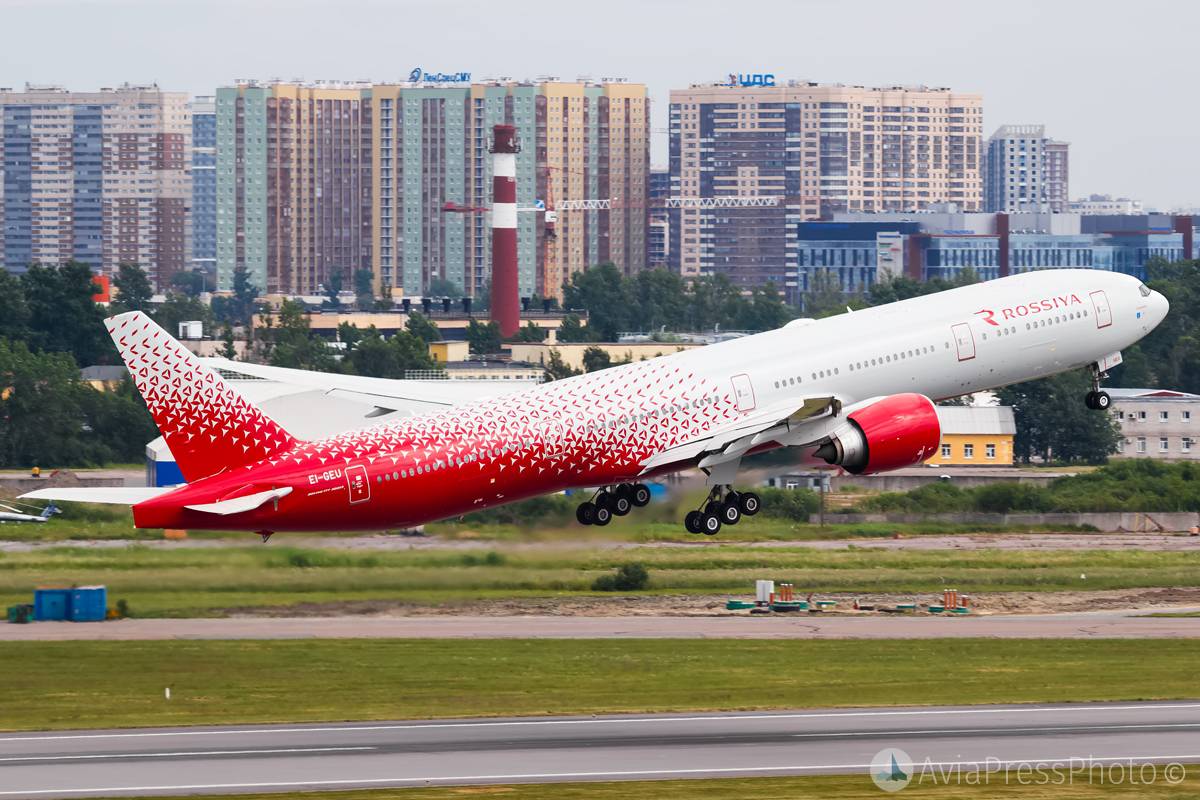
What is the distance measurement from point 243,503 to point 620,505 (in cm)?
1490

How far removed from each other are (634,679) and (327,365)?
109 meters

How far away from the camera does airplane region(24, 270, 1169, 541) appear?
60000mm

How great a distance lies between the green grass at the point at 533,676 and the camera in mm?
74812

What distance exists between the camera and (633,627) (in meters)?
92.1

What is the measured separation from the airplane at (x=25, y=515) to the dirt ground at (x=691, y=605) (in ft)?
69.1

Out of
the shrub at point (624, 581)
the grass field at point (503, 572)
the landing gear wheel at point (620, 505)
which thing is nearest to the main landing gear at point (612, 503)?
the landing gear wheel at point (620, 505)

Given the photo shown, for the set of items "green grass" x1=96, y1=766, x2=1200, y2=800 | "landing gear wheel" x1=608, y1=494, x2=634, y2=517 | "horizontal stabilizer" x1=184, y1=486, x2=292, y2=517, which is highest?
"horizontal stabilizer" x1=184, y1=486, x2=292, y2=517

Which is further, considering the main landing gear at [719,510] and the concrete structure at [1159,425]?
the concrete structure at [1159,425]

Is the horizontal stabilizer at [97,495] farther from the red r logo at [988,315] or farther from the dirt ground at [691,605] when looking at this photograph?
the dirt ground at [691,605]

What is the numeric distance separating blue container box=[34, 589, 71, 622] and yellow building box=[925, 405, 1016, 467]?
78007mm

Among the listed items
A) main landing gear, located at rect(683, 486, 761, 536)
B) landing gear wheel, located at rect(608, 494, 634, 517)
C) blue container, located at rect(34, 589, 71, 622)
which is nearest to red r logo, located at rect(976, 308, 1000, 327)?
main landing gear, located at rect(683, 486, 761, 536)

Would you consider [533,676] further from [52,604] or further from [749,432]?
[52,604]

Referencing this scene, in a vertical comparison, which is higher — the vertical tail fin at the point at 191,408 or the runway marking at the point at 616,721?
the vertical tail fin at the point at 191,408

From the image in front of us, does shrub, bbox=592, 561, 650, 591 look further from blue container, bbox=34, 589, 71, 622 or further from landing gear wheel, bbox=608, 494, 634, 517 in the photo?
landing gear wheel, bbox=608, 494, 634, 517
